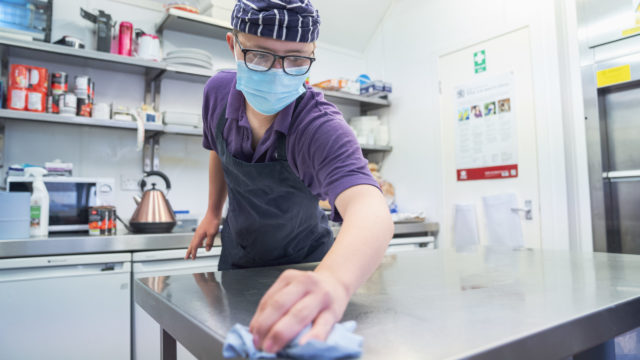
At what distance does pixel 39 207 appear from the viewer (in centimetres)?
183

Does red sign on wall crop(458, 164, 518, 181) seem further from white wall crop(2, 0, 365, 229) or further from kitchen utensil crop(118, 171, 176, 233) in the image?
kitchen utensil crop(118, 171, 176, 233)

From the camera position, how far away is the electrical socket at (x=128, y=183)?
2453 mm

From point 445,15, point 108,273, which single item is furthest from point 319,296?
point 445,15

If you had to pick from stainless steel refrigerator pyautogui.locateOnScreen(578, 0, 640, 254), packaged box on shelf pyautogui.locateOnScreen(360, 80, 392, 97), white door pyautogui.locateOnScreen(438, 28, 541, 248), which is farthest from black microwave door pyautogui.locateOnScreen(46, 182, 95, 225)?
stainless steel refrigerator pyautogui.locateOnScreen(578, 0, 640, 254)

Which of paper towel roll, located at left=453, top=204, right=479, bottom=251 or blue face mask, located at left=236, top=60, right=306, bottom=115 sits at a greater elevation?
blue face mask, located at left=236, top=60, right=306, bottom=115

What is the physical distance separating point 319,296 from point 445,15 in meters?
2.94

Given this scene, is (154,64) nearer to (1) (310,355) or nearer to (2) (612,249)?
(1) (310,355)

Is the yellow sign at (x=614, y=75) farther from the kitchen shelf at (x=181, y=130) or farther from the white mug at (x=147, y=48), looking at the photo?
the white mug at (x=147, y=48)

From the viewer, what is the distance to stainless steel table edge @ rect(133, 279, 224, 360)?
1.58 feet

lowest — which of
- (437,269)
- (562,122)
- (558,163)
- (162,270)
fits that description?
(162,270)

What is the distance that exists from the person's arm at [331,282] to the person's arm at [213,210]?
21.2 inches

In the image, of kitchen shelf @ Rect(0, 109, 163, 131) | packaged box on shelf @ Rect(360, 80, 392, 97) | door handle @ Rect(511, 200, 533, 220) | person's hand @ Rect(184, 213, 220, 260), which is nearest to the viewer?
person's hand @ Rect(184, 213, 220, 260)

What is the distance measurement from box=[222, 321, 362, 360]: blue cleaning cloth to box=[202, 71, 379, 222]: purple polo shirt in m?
0.32

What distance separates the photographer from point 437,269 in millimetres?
964
